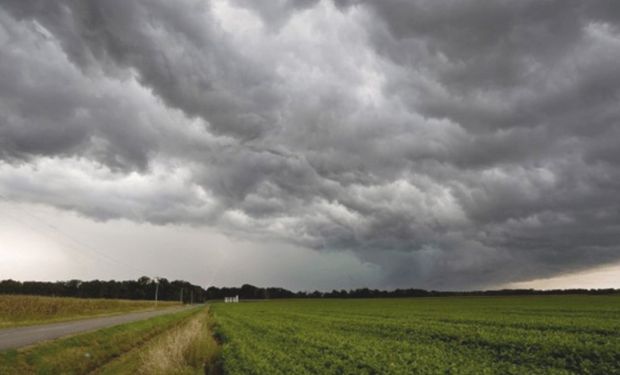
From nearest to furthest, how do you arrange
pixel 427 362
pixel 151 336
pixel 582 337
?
pixel 427 362 → pixel 582 337 → pixel 151 336

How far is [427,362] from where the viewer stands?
14.2 m

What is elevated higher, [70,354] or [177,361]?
[177,361]

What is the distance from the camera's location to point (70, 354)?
829 inches

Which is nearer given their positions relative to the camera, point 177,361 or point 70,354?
point 177,361

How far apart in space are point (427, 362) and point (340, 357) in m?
3.27

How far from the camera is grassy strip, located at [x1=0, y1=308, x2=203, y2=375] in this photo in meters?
18.3

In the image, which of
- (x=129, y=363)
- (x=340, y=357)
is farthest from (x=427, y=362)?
(x=129, y=363)

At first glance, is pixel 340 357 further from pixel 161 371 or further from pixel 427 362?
pixel 161 371

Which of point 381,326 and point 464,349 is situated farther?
point 381,326

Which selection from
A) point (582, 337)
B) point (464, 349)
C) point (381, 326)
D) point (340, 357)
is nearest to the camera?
point (340, 357)

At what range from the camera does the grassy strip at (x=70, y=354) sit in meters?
18.3

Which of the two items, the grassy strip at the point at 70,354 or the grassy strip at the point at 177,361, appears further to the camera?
the grassy strip at the point at 70,354

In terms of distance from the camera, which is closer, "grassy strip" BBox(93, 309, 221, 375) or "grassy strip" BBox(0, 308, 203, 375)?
"grassy strip" BBox(93, 309, 221, 375)

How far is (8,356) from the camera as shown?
1892 centimetres
